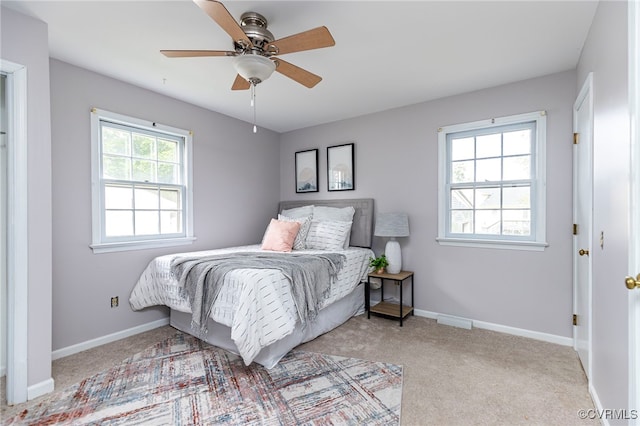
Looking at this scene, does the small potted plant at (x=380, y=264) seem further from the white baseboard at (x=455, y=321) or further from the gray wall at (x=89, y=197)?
the gray wall at (x=89, y=197)

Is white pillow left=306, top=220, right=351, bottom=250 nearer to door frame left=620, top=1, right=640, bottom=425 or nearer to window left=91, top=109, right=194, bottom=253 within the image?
window left=91, top=109, right=194, bottom=253

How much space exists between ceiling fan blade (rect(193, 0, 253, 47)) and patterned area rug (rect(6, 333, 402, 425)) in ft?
7.33

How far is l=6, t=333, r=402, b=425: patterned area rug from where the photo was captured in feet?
5.79

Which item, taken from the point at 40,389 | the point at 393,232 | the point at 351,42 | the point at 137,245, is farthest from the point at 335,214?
the point at 40,389

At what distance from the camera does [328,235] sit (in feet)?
11.9

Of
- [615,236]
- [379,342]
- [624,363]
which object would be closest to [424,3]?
[615,236]

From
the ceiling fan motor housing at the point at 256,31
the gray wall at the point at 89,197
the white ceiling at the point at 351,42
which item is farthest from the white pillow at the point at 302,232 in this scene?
the ceiling fan motor housing at the point at 256,31

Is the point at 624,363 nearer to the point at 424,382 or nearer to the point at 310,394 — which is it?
the point at 424,382

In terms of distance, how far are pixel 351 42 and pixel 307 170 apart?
236 cm

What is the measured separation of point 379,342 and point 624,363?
173cm

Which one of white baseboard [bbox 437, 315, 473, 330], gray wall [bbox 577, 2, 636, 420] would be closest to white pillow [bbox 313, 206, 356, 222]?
white baseboard [bbox 437, 315, 473, 330]

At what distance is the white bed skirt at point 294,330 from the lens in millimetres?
2370

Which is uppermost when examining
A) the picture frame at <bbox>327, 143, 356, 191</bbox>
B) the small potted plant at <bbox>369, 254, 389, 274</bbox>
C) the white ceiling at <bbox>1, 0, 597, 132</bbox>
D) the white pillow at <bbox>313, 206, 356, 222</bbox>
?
the white ceiling at <bbox>1, 0, 597, 132</bbox>

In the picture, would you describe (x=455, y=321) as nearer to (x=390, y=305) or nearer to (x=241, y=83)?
A: (x=390, y=305)
